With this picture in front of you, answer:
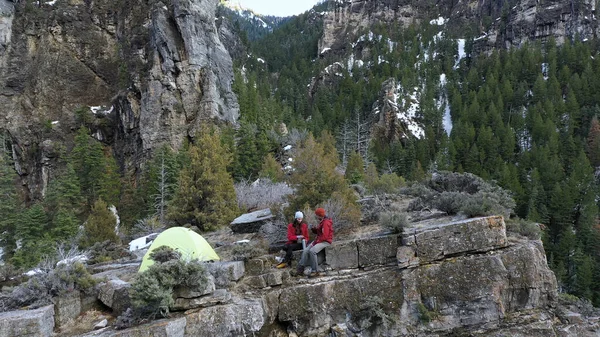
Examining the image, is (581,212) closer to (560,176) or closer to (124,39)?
(560,176)

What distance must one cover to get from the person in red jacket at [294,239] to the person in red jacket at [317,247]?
379 mm

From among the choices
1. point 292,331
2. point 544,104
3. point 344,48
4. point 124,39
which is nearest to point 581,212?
point 544,104

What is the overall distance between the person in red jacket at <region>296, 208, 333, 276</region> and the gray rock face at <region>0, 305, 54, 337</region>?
470cm

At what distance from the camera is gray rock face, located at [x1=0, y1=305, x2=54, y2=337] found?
19.5ft

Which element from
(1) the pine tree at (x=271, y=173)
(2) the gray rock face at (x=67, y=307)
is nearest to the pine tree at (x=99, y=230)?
(1) the pine tree at (x=271, y=173)

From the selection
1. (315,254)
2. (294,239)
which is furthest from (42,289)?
(315,254)

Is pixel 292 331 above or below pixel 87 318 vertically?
below

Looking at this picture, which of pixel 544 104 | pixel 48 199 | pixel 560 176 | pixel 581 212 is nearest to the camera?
pixel 48 199

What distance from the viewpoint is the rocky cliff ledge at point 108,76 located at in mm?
42281

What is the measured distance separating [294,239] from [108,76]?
→ 48098mm

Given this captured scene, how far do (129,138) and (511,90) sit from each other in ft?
206

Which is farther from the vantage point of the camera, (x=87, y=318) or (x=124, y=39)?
(x=124, y=39)

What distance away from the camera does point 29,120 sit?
145 feet

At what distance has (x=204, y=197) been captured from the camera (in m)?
17.4
